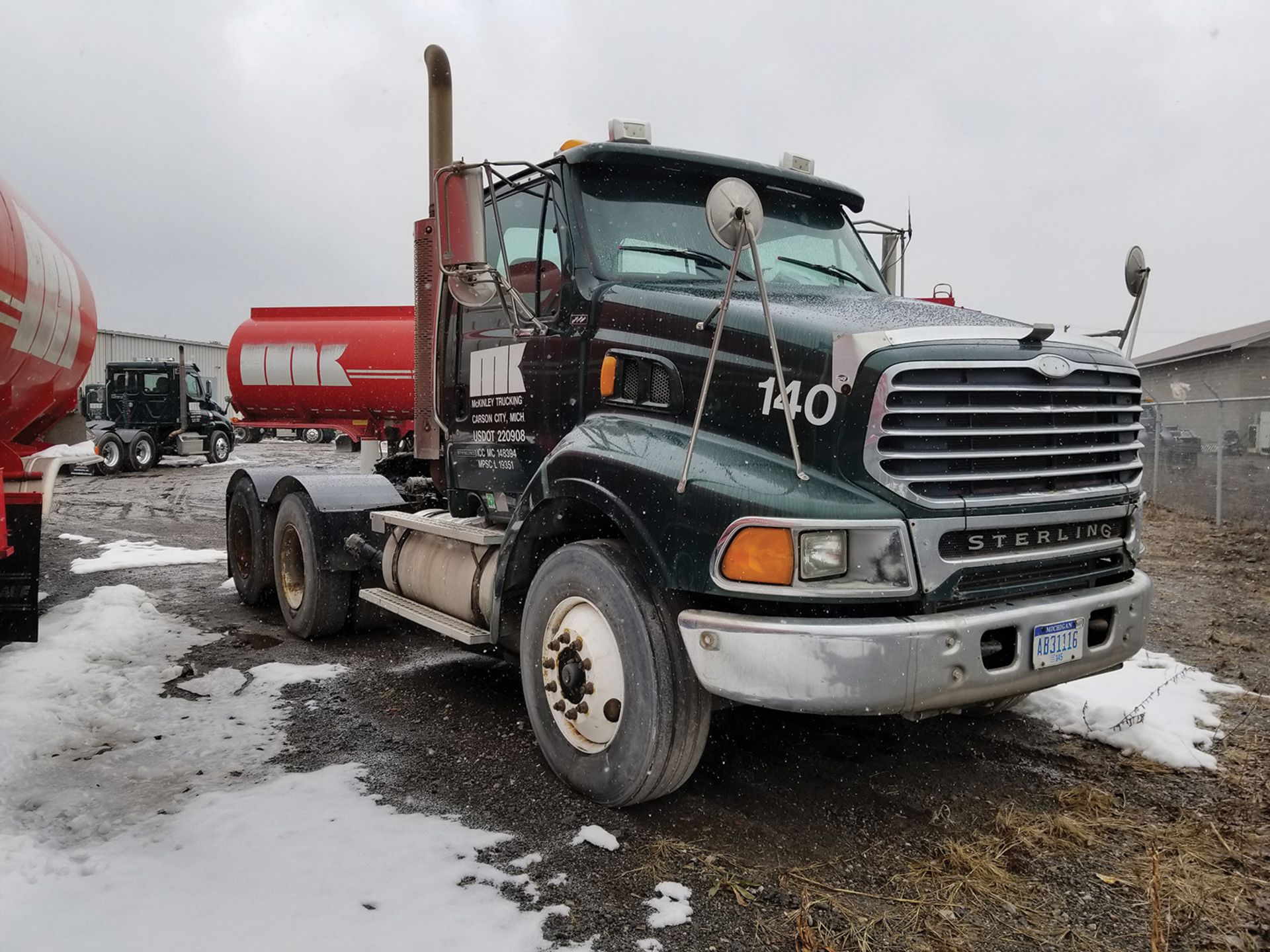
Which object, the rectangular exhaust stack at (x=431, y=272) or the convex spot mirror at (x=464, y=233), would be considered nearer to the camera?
the convex spot mirror at (x=464, y=233)

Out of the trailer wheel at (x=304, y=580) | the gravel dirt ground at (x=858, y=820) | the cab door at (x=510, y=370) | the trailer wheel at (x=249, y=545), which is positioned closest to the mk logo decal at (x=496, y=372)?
the cab door at (x=510, y=370)

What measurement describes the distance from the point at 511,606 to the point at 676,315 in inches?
62.3

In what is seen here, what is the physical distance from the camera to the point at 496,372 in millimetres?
4750

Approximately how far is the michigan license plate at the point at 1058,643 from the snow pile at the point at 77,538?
11.1 m

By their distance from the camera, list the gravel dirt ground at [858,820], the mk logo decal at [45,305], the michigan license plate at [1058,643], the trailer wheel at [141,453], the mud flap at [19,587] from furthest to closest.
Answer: the trailer wheel at [141,453], the mud flap at [19,587], the mk logo decal at [45,305], the michigan license plate at [1058,643], the gravel dirt ground at [858,820]

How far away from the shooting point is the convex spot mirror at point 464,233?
3814 mm

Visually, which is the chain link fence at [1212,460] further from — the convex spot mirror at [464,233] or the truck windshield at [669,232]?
the convex spot mirror at [464,233]

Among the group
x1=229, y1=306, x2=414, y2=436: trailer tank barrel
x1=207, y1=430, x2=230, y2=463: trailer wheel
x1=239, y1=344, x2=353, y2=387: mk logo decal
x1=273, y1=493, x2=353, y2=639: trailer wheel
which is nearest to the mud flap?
x1=273, y1=493, x2=353, y2=639: trailer wheel

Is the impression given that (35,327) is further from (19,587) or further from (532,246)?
(532,246)

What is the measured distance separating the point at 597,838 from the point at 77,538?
1074 cm

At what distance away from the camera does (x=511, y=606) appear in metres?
4.28

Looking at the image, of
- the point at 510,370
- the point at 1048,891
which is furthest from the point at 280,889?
the point at 510,370

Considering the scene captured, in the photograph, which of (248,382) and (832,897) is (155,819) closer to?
(832,897)

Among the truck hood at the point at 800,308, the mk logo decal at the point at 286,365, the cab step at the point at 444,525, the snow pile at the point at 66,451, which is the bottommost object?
the cab step at the point at 444,525
